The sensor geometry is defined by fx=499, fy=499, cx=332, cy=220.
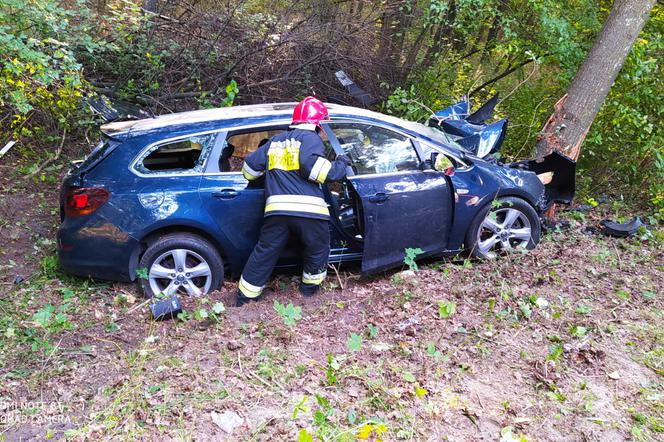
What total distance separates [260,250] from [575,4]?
6.31 meters

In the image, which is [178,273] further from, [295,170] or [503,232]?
[503,232]

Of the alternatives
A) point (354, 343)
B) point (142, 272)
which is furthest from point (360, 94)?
point (354, 343)

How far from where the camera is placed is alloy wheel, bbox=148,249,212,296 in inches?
171

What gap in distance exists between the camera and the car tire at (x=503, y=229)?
5.00 meters

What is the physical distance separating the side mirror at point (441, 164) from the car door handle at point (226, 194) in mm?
1851

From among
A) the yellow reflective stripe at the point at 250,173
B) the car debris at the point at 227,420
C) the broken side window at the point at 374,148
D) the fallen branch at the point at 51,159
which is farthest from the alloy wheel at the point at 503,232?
the fallen branch at the point at 51,159

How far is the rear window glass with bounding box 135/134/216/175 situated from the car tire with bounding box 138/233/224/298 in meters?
0.61

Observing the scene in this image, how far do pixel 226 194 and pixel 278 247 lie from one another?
647 mm

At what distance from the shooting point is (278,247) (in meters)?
4.30

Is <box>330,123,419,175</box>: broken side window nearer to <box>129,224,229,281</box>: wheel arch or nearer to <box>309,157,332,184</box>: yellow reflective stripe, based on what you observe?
<box>309,157,332,184</box>: yellow reflective stripe

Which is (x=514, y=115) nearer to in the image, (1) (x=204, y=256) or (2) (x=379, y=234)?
(2) (x=379, y=234)

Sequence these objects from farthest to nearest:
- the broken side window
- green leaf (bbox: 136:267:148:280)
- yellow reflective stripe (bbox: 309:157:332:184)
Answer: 1. the broken side window
2. green leaf (bbox: 136:267:148:280)
3. yellow reflective stripe (bbox: 309:157:332:184)

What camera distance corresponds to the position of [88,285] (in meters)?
4.63

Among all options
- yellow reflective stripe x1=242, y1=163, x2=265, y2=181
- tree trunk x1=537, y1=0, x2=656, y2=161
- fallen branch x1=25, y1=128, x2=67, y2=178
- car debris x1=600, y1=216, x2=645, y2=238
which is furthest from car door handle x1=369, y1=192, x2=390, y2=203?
fallen branch x1=25, y1=128, x2=67, y2=178
